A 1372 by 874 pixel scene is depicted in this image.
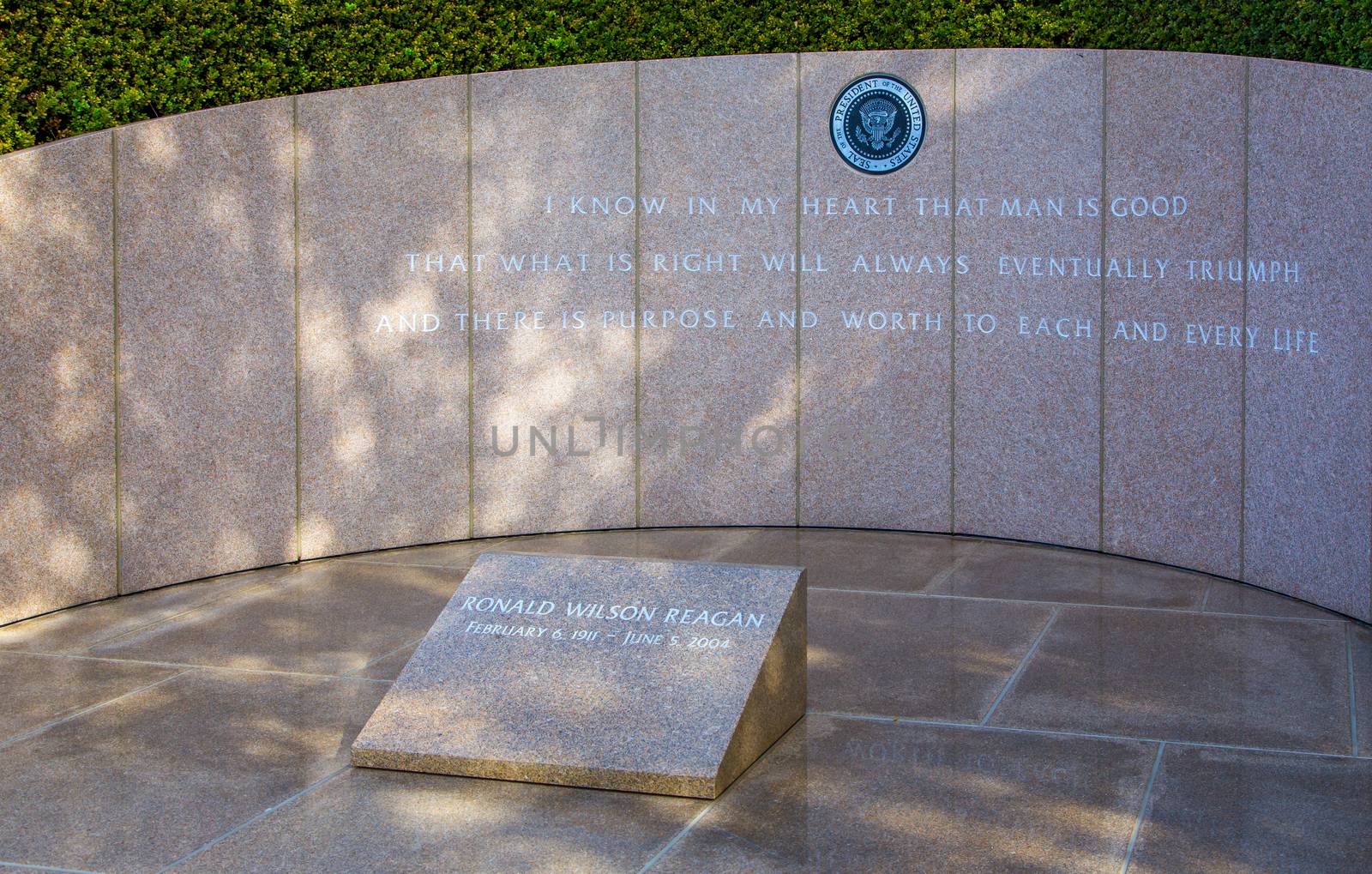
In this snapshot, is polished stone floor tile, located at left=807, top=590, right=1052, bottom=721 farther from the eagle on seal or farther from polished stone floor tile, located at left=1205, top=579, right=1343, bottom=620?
the eagle on seal

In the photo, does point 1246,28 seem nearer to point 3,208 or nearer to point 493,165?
point 493,165

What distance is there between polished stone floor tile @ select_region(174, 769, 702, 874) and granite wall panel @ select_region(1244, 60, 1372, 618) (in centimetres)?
467

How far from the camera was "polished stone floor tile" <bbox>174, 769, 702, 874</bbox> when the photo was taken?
5.00 meters

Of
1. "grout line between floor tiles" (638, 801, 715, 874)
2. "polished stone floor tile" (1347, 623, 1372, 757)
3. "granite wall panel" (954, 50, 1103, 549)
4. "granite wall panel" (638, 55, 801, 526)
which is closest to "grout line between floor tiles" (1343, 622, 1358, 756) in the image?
"polished stone floor tile" (1347, 623, 1372, 757)

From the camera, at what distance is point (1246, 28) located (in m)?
9.67

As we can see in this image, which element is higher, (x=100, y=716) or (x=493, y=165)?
(x=493, y=165)

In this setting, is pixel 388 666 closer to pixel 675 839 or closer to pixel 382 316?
pixel 675 839

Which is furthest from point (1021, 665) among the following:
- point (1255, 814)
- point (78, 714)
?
point (78, 714)

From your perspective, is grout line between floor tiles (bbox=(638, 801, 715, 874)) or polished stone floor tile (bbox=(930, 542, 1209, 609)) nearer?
grout line between floor tiles (bbox=(638, 801, 715, 874))

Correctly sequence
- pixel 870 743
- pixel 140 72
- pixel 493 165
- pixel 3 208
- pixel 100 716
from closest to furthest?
pixel 870 743 → pixel 100 716 → pixel 3 208 → pixel 140 72 → pixel 493 165

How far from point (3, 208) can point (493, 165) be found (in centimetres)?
327

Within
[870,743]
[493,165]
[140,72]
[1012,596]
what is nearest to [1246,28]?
[1012,596]

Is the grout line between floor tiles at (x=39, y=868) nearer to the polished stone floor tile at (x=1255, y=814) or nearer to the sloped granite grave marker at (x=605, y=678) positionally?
the sloped granite grave marker at (x=605, y=678)

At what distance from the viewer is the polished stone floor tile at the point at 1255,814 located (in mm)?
4918
